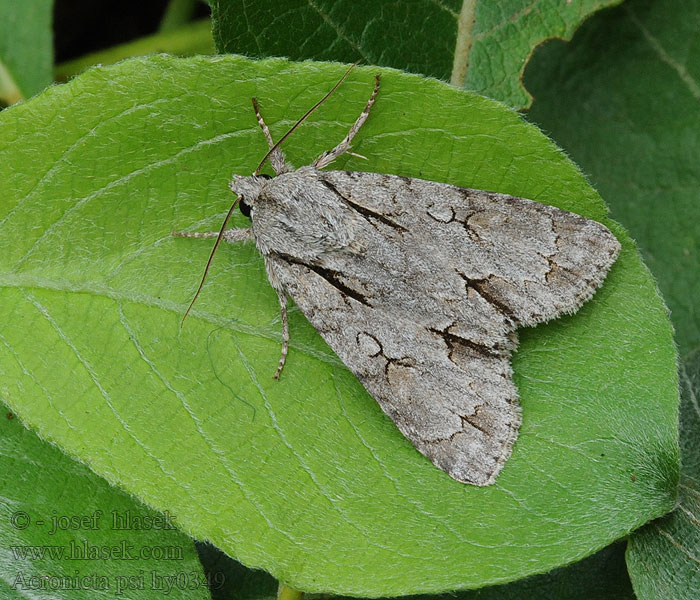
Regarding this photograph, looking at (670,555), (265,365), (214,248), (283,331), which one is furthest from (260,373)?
(670,555)

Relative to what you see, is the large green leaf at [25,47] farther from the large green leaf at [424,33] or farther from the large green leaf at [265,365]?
the large green leaf at [265,365]

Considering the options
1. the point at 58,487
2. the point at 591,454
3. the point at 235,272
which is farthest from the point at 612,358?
the point at 58,487

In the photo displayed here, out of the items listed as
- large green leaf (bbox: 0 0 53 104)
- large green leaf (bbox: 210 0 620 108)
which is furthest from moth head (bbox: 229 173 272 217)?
large green leaf (bbox: 0 0 53 104)

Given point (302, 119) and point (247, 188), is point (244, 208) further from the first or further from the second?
point (302, 119)

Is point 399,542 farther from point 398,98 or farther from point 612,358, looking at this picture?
point 398,98

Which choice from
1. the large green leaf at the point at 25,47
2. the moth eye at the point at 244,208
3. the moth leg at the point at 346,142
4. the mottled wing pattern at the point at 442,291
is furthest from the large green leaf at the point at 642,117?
the large green leaf at the point at 25,47

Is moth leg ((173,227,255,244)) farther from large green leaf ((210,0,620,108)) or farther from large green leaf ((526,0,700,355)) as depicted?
large green leaf ((526,0,700,355))

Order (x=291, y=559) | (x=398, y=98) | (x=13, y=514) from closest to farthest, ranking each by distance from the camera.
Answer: (x=291, y=559)
(x=398, y=98)
(x=13, y=514)
